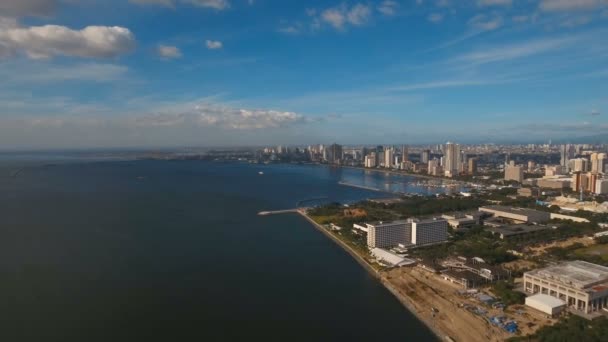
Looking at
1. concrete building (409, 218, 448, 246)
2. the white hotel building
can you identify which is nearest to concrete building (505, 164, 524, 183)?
concrete building (409, 218, 448, 246)

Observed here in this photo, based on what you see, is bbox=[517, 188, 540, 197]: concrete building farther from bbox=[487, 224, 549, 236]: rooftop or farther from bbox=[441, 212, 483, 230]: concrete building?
bbox=[487, 224, 549, 236]: rooftop

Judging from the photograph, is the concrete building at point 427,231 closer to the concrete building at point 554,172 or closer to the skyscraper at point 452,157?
the concrete building at point 554,172

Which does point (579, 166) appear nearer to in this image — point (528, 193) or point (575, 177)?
point (575, 177)

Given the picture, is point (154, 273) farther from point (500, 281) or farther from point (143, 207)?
point (143, 207)

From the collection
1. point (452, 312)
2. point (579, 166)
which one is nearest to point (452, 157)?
point (579, 166)

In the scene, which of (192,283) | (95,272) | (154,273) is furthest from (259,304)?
(95,272)

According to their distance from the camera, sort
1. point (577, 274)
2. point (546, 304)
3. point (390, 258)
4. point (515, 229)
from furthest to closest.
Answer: point (515, 229) → point (390, 258) → point (577, 274) → point (546, 304)
